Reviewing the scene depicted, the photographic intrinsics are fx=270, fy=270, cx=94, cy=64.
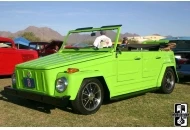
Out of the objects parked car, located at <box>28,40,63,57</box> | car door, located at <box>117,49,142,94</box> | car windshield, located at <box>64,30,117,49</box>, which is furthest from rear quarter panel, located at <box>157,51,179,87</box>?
parked car, located at <box>28,40,63,57</box>

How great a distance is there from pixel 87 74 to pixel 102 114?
0.90 meters

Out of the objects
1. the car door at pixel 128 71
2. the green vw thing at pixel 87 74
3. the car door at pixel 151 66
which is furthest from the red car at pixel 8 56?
the car door at pixel 151 66

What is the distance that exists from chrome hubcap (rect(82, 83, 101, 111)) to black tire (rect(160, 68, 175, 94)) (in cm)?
264

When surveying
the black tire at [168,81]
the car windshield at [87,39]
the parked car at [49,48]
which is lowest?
the black tire at [168,81]

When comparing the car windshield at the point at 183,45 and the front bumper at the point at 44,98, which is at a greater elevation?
the car windshield at the point at 183,45

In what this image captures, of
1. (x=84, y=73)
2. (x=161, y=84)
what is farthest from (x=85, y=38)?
(x=161, y=84)

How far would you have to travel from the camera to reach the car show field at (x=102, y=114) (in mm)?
4938

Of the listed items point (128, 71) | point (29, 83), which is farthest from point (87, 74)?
point (128, 71)

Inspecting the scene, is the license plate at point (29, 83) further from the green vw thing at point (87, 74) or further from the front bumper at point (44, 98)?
the front bumper at point (44, 98)

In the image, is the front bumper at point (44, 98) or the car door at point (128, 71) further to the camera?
the car door at point (128, 71)

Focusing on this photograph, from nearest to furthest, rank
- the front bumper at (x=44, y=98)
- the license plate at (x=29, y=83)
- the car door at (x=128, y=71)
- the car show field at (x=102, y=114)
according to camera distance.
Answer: the front bumper at (x=44, y=98) → the car show field at (x=102, y=114) → the license plate at (x=29, y=83) → the car door at (x=128, y=71)

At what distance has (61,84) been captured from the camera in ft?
16.6

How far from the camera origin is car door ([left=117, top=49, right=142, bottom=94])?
604 cm

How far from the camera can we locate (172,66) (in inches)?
311
